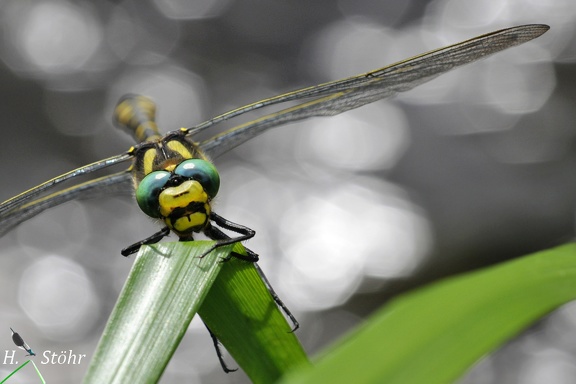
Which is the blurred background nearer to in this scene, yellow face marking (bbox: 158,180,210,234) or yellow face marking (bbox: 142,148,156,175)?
yellow face marking (bbox: 142,148,156,175)

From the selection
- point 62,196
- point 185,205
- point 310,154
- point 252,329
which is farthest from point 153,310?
point 310,154

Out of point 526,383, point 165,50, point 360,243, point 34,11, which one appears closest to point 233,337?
point 526,383

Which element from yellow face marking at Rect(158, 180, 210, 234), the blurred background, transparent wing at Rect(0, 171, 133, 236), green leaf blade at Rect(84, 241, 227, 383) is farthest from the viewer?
the blurred background

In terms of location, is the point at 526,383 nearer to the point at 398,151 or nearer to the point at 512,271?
the point at 398,151

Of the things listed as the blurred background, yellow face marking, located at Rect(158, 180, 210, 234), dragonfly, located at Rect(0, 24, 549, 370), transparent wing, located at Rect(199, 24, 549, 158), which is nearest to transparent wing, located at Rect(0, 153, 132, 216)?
dragonfly, located at Rect(0, 24, 549, 370)

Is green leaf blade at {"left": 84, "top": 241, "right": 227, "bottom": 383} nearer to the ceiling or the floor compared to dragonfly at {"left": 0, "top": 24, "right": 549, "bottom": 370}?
nearer to the floor
